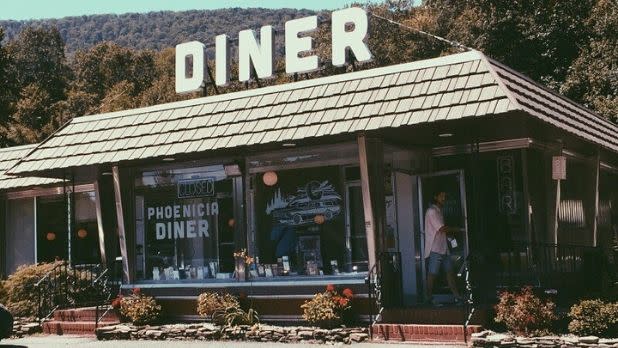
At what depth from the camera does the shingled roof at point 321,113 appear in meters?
12.8

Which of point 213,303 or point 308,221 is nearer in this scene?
point 213,303

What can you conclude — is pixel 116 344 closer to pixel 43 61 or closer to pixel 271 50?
pixel 271 50

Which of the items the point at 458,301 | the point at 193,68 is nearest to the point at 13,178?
the point at 193,68

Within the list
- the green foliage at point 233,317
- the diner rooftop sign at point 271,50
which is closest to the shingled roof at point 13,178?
the diner rooftop sign at point 271,50

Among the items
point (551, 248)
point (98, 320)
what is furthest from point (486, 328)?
point (98, 320)

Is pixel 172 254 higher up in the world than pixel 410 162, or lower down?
lower down

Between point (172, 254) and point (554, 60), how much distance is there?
21035 millimetres

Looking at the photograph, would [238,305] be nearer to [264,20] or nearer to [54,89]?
[54,89]

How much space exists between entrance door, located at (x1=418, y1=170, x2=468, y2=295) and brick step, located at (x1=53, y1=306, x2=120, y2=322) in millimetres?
6165

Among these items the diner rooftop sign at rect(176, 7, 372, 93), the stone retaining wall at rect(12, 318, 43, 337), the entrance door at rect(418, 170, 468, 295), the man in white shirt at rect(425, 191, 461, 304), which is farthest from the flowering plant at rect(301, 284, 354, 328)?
the diner rooftop sign at rect(176, 7, 372, 93)

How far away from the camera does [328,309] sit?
13719 mm

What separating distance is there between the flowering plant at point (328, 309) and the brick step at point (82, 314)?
15.6 ft

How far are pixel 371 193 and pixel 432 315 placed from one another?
2.21 metres

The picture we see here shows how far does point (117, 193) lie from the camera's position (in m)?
17.2
